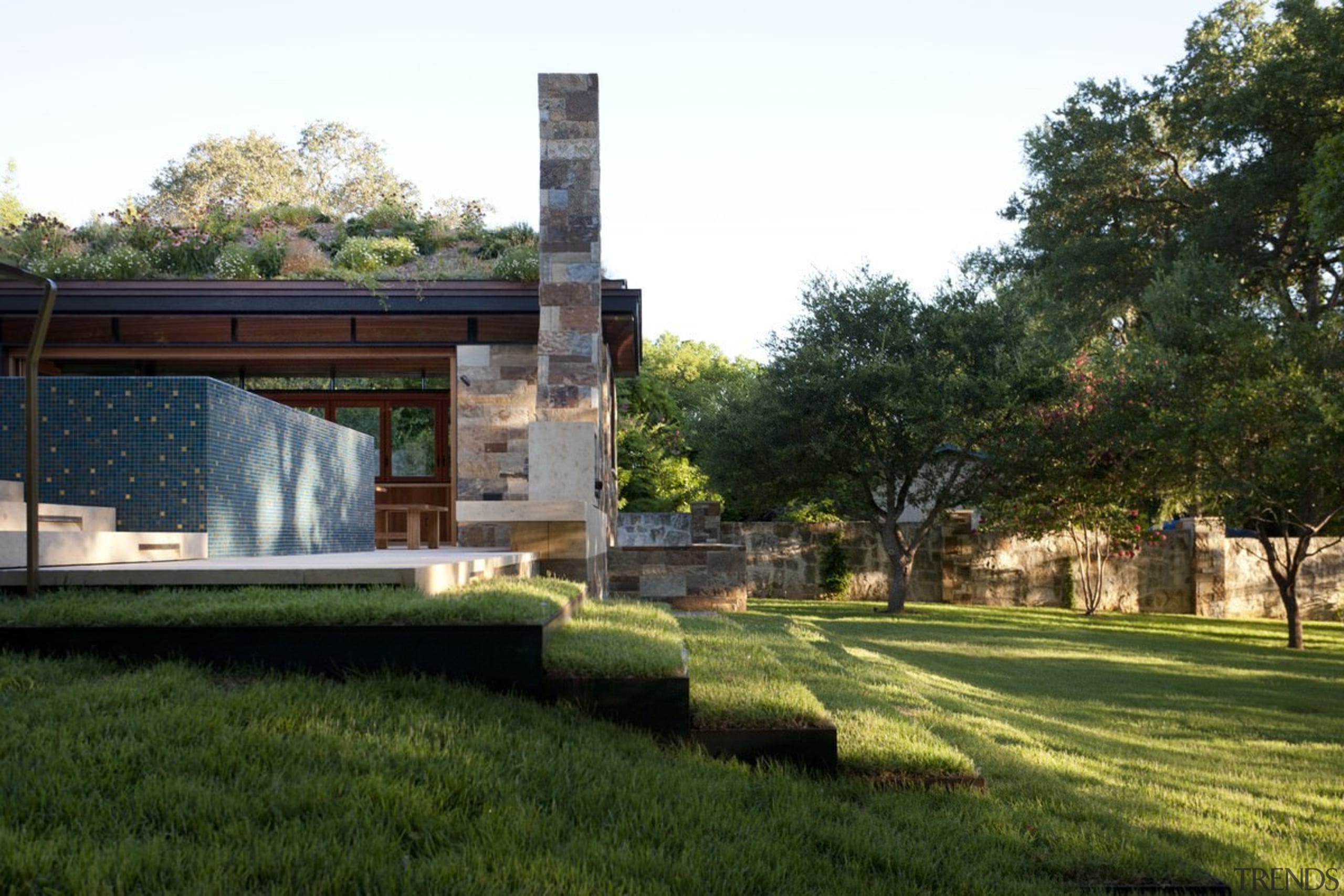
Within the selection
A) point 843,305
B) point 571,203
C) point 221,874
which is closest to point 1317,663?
point 843,305

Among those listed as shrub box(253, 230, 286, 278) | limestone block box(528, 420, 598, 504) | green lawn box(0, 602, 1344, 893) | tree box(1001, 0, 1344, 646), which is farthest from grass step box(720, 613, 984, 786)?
shrub box(253, 230, 286, 278)

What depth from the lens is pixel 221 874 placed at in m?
2.55

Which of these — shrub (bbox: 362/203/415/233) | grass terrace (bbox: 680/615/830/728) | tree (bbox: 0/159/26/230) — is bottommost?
grass terrace (bbox: 680/615/830/728)

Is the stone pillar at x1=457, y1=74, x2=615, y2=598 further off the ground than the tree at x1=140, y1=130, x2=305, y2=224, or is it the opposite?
the tree at x1=140, y1=130, x2=305, y2=224

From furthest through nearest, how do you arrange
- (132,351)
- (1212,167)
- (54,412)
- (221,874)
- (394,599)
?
(1212,167) < (132,351) < (54,412) < (394,599) < (221,874)

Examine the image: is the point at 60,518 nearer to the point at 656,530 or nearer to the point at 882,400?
the point at 656,530

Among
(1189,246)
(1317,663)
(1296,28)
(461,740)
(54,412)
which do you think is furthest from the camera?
(1189,246)

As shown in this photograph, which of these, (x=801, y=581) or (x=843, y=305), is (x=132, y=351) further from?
(x=801, y=581)

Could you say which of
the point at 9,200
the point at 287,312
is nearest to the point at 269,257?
the point at 287,312

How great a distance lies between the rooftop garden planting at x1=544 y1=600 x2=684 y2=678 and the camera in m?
4.10

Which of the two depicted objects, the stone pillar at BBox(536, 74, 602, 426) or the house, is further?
the stone pillar at BBox(536, 74, 602, 426)

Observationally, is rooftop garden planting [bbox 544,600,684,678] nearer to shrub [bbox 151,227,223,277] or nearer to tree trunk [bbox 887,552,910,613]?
shrub [bbox 151,227,223,277]

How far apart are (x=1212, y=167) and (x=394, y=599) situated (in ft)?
85.3

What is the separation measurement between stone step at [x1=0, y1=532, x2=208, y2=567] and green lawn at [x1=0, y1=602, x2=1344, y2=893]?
1.25m
